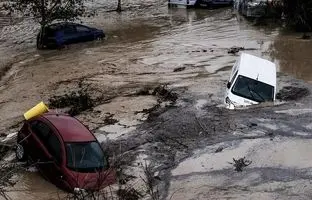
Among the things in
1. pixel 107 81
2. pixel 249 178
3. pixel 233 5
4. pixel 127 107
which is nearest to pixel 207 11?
pixel 233 5

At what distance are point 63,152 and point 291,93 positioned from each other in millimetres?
9534

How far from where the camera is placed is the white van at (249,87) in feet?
53.1

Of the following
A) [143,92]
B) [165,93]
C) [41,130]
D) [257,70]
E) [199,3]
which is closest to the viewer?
[41,130]

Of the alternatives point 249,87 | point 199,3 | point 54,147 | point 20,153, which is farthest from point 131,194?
point 199,3

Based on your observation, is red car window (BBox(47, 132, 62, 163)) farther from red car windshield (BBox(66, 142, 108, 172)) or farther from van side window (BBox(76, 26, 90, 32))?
van side window (BBox(76, 26, 90, 32))

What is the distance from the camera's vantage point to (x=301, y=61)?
2442cm

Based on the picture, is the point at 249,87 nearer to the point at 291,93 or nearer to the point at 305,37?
the point at 291,93

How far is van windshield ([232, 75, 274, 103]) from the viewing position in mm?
16281

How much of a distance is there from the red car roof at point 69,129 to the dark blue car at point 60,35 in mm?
14977

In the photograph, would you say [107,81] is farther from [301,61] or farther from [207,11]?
[207,11]

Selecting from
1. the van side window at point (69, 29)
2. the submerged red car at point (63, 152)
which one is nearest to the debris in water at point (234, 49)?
the van side window at point (69, 29)

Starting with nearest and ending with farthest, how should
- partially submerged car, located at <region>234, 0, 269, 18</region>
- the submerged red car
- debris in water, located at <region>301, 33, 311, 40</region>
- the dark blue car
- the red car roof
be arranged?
the submerged red car → the red car roof → the dark blue car → debris in water, located at <region>301, 33, 311, 40</region> → partially submerged car, located at <region>234, 0, 269, 18</region>

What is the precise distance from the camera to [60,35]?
90.8 ft

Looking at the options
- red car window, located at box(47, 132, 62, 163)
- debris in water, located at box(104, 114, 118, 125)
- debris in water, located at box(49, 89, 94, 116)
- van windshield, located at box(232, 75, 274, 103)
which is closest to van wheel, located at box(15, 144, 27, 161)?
red car window, located at box(47, 132, 62, 163)
